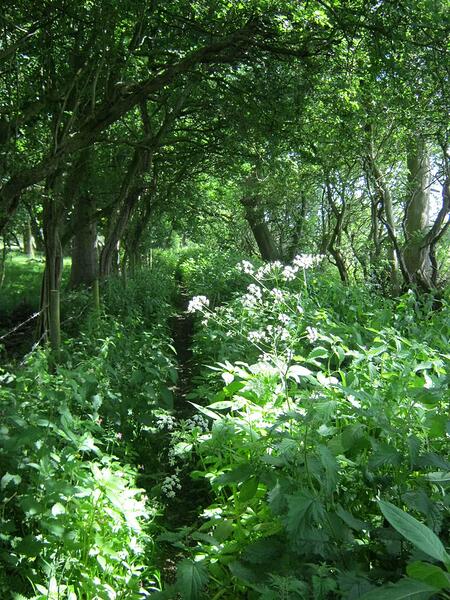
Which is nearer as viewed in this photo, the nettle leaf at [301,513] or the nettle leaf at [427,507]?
the nettle leaf at [427,507]

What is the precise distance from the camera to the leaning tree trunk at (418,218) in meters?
10.1

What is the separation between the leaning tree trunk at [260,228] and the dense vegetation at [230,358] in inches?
250

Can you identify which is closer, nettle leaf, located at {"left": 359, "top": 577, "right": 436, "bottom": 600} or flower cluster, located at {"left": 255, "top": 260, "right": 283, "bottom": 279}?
nettle leaf, located at {"left": 359, "top": 577, "right": 436, "bottom": 600}

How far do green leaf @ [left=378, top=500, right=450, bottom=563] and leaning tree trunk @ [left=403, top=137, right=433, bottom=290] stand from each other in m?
8.73

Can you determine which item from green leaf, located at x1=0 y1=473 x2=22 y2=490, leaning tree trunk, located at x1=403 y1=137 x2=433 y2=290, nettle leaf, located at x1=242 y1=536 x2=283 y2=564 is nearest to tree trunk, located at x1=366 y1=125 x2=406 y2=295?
leaning tree trunk, located at x1=403 y1=137 x2=433 y2=290

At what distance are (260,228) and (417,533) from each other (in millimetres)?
18701

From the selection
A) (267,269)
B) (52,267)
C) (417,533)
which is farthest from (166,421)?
(52,267)

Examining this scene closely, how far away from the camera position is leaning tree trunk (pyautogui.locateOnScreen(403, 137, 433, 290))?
33.2 ft

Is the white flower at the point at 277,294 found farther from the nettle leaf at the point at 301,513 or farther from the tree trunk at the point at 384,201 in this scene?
the tree trunk at the point at 384,201

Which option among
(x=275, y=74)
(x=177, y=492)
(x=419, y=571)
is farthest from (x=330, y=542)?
(x=275, y=74)

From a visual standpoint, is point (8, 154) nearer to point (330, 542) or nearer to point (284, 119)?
point (284, 119)

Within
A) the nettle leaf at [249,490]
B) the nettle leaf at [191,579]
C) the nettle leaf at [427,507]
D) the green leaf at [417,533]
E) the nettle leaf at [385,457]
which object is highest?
the green leaf at [417,533]

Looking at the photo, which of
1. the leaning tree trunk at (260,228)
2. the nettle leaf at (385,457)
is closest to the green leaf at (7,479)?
the nettle leaf at (385,457)

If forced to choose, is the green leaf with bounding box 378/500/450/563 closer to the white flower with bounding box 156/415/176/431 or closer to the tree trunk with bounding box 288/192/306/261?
the white flower with bounding box 156/415/176/431
